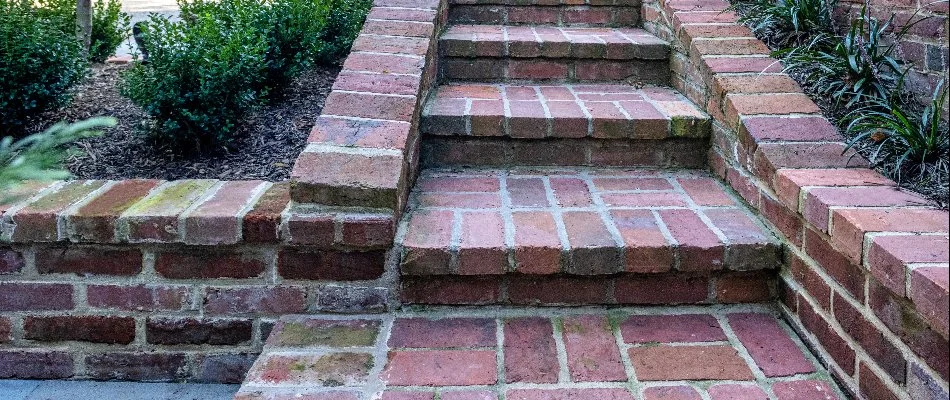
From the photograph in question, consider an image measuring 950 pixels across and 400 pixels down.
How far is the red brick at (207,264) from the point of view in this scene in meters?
1.68

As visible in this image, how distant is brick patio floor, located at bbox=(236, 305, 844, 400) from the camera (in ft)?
4.73

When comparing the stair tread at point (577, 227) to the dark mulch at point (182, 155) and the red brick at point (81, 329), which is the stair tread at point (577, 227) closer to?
the dark mulch at point (182, 155)

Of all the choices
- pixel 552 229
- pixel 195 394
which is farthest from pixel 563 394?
pixel 195 394

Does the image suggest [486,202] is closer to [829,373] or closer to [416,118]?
[416,118]

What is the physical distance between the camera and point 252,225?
5.37ft

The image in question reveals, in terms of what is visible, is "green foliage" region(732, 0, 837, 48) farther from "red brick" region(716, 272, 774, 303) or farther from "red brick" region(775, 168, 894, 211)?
"red brick" region(716, 272, 774, 303)

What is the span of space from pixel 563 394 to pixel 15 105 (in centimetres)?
200

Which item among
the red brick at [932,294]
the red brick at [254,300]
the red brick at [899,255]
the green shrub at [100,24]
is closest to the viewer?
the red brick at [932,294]

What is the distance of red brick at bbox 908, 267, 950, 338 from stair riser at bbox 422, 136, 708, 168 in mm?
1114

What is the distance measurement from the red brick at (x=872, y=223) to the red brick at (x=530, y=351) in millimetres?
644

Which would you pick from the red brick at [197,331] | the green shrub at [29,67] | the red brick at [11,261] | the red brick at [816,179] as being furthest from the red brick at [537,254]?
the green shrub at [29,67]

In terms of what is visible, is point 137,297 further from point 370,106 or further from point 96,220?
point 370,106

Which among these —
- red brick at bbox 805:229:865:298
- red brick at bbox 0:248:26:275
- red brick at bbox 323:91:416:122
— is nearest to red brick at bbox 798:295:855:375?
red brick at bbox 805:229:865:298

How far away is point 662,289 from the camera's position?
1.75 metres
